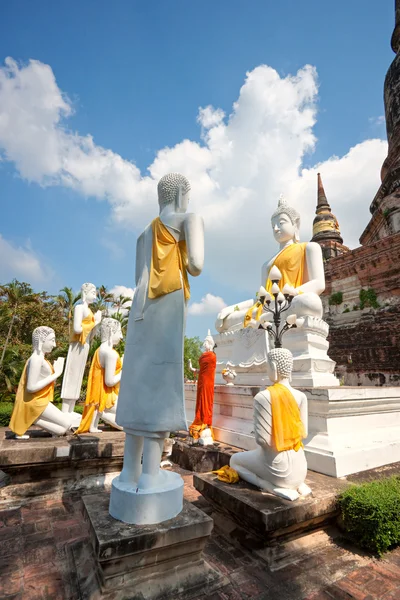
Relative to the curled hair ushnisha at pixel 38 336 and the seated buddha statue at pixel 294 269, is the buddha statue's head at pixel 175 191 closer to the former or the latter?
the curled hair ushnisha at pixel 38 336

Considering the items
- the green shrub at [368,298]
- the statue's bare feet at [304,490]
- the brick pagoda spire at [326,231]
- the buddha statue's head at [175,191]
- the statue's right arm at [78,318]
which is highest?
the brick pagoda spire at [326,231]

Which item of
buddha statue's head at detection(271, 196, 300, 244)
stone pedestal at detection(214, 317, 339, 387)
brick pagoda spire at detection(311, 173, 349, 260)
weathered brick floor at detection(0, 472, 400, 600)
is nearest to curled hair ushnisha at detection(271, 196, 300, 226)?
buddha statue's head at detection(271, 196, 300, 244)

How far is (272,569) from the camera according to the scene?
2512mm

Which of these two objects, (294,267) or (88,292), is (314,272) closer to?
(294,267)

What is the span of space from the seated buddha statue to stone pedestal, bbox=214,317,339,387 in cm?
27

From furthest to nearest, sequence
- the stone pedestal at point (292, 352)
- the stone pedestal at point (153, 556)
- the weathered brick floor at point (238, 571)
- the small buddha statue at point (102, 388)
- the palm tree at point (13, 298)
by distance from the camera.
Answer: the palm tree at point (13, 298), the stone pedestal at point (292, 352), the small buddha statue at point (102, 388), the weathered brick floor at point (238, 571), the stone pedestal at point (153, 556)

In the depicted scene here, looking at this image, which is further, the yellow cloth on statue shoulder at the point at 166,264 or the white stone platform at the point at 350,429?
the white stone platform at the point at 350,429

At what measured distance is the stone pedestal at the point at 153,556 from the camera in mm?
2004

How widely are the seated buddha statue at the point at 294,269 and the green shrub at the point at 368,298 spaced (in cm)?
576

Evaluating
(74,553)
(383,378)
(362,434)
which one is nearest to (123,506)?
(74,553)

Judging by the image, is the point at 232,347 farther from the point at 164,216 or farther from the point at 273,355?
the point at 164,216

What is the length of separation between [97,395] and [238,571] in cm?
311

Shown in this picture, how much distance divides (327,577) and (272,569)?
400mm

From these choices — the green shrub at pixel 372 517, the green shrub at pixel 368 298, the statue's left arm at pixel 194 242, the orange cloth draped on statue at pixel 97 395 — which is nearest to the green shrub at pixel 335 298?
the green shrub at pixel 368 298
